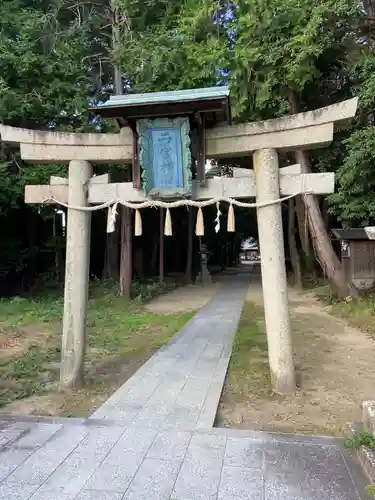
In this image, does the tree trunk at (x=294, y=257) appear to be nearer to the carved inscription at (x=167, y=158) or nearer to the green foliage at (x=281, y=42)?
the green foliage at (x=281, y=42)

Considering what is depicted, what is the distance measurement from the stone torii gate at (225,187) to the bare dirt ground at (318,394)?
1.14 feet

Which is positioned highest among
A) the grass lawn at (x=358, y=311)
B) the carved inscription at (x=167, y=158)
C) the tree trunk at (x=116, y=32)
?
the tree trunk at (x=116, y=32)

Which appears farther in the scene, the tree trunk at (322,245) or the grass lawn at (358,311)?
the tree trunk at (322,245)

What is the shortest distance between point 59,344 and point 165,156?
15.2ft

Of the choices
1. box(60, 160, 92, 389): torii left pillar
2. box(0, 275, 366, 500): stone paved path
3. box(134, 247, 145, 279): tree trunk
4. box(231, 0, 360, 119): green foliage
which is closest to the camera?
box(0, 275, 366, 500): stone paved path

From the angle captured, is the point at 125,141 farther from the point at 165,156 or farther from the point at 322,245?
the point at 322,245

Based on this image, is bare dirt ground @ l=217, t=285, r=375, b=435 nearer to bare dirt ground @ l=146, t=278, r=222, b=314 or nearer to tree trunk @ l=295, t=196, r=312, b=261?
bare dirt ground @ l=146, t=278, r=222, b=314

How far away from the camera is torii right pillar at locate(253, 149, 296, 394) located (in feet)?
17.5

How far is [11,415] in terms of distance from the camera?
178 inches

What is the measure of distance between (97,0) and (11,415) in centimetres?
1624

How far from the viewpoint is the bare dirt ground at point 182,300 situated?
13.0 m

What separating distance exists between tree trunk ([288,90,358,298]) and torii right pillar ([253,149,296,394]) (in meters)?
7.81

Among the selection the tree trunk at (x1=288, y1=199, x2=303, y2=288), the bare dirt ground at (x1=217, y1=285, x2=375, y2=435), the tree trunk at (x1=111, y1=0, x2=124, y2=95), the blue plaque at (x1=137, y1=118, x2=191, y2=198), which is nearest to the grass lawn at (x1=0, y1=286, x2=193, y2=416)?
the bare dirt ground at (x1=217, y1=285, x2=375, y2=435)

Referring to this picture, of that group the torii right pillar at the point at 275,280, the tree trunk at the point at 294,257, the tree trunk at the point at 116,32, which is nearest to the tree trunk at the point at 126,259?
the tree trunk at the point at 116,32
